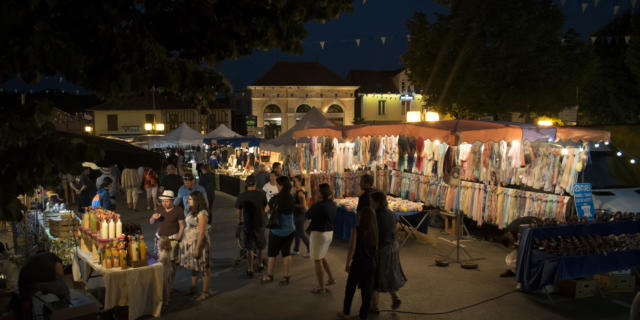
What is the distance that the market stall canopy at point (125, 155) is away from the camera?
4945 millimetres

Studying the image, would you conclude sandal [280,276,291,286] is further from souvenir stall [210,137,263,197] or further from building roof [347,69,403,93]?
building roof [347,69,403,93]

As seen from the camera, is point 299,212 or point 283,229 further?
point 299,212

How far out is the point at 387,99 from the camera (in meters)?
49.0

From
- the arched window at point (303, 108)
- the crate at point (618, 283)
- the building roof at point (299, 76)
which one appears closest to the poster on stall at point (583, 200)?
the crate at point (618, 283)

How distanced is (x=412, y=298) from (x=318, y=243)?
5.05ft

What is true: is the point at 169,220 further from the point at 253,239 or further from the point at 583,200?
the point at 583,200

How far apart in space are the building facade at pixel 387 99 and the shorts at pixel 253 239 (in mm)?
41310

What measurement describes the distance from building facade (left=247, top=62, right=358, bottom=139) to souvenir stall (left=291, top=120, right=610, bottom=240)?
3518cm

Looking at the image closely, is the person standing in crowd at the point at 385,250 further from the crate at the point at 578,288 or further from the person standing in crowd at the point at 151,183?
the person standing in crowd at the point at 151,183

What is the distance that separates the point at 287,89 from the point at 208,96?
43.8 m

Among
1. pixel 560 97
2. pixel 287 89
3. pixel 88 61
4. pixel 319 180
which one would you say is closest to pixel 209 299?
pixel 88 61

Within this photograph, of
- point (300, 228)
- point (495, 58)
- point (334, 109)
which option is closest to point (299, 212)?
point (300, 228)

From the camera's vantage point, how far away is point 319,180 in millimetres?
12320

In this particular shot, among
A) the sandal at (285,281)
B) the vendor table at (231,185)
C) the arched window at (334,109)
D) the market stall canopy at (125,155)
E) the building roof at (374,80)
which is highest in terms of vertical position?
the building roof at (374,80)
